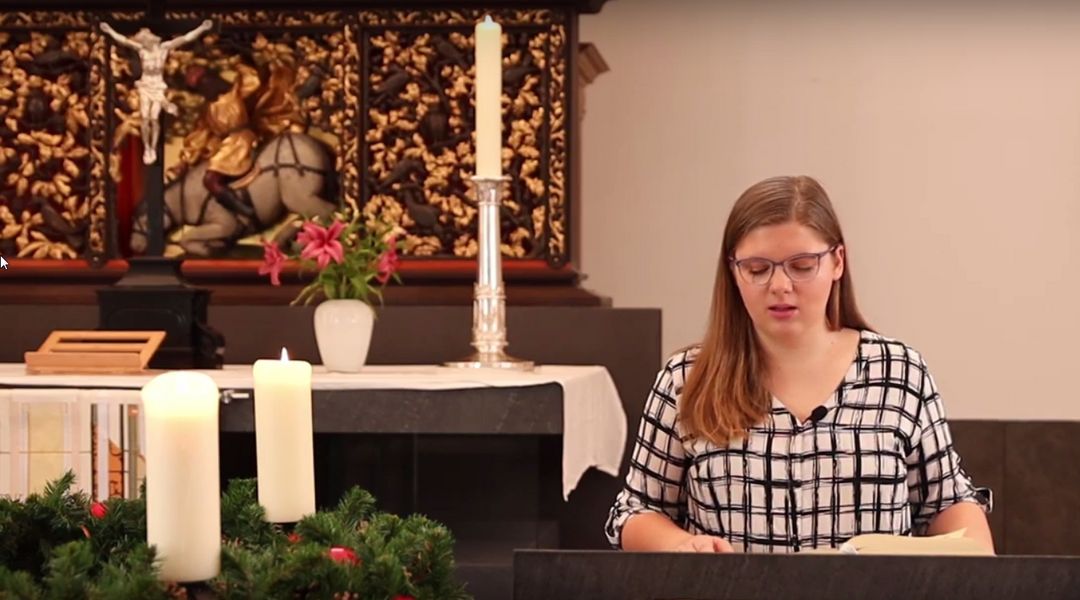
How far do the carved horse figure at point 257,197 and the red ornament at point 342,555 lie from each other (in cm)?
421

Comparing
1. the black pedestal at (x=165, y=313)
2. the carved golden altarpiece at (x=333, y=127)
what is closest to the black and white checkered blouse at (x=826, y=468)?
the black pedestal at (x=165, y=313)

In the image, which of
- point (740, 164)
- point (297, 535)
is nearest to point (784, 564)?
point (297, 535)

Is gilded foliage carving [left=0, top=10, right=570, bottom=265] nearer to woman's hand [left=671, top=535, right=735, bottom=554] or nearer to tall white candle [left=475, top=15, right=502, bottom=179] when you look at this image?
tall white candle [left=475, top=15, right=502, bottom=179]

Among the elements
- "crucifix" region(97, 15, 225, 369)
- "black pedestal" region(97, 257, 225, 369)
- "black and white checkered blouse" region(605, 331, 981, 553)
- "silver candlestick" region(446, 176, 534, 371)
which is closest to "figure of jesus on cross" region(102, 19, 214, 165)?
"crucifix" region(97, 15, 225, 369)

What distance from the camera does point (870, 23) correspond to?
6426 mm

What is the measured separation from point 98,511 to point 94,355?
3.01 m

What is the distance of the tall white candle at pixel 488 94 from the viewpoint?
455 centimetres

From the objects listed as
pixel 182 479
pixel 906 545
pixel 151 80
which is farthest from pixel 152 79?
pixel 182 479

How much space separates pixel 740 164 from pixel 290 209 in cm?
180

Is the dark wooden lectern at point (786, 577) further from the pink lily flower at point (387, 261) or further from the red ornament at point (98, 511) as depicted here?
the pink lily flower at point (387, 261)

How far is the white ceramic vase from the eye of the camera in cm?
455

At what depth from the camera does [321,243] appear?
4.61m

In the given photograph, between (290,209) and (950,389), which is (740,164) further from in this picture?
(290,209)

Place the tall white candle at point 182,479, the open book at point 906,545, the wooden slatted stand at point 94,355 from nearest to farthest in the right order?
the tall white candle at point 182,479
the open book at point 906,545
the wooden slatted stand at point 94,355
